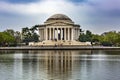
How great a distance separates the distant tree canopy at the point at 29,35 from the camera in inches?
7151

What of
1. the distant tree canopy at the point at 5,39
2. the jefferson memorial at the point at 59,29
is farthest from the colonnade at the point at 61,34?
the distant tree canopy at the point at 5,39

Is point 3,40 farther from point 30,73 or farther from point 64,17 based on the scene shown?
point 30,73

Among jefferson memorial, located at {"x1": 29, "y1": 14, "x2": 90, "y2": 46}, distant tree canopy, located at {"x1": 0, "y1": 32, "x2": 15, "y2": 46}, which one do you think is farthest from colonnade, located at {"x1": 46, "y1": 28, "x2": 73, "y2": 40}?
distant tree canopy, located at {"x1": 0, "y1": 32, "x2": 15, "y2": 46}

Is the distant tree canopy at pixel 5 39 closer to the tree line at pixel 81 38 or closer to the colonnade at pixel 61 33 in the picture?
the tree line at pixel 81 38

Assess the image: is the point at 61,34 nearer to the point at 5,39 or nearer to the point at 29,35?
the point at 29,35

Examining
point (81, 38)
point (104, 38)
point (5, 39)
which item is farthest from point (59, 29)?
point (5, 39)

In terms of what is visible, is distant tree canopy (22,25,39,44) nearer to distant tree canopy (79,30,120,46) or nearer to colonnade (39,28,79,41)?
colonnade (39,28,79,41)

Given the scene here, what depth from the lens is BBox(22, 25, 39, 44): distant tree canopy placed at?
18162 cm

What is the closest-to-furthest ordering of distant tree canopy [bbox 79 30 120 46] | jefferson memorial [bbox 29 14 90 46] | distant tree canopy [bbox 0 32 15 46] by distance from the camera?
1. distant tree canopy [bbox 0 32 15 46]
2. distant tree canopy [bbox 79 30 120 46]
3. jefferson memorial [bbox 29 14 90 46]

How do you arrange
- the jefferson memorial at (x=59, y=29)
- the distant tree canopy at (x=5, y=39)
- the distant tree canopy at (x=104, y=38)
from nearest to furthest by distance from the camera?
1. the distant tree canopy at (x=5, y=39)
2. the distant tree canopy at (x=104, y=38)
3. the jefferson memorial at (x=59, y=29)

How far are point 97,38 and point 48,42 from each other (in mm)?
30010

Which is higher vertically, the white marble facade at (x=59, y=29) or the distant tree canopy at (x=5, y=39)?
the white marble facade at (x=59, y=29)

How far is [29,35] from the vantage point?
613ft

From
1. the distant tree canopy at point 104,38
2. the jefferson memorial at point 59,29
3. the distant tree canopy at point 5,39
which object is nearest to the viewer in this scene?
the distant tree canopy at point 5,39
